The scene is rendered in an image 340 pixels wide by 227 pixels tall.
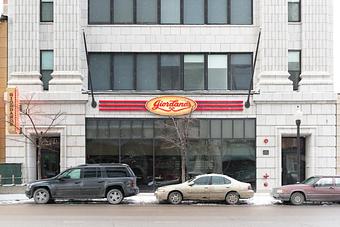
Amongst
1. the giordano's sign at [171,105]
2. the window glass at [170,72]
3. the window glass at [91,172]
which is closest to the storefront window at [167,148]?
the giordano's sign at [171,105]

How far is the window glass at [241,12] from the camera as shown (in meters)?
33.2

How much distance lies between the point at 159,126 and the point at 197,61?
4.37 metres

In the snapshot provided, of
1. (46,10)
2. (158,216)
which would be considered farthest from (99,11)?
(158,216)

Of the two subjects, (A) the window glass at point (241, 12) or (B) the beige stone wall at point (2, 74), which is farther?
(A) the window glass at point (241, 12)

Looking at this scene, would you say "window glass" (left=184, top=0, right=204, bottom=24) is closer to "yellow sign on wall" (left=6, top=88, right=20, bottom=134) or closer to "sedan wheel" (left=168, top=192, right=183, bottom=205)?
"yellow sign on wall" (left=6, top=88, right=20, bottom=134)

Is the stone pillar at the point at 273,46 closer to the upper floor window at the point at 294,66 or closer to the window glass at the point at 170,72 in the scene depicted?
the upper floor window at the point at 294,66

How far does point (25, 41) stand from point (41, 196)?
1037 cm

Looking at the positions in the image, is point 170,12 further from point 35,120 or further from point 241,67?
point 35,120

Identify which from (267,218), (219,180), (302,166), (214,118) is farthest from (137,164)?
(267,218)

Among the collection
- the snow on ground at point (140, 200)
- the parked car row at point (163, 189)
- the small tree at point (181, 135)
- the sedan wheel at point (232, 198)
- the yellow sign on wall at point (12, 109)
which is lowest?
the snow on ground at point (140, 200)

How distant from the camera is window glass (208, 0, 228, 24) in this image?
33188mm

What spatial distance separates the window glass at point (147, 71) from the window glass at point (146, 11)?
2047 millimetres

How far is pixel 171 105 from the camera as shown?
32281 millimetres

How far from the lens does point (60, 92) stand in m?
31.9
